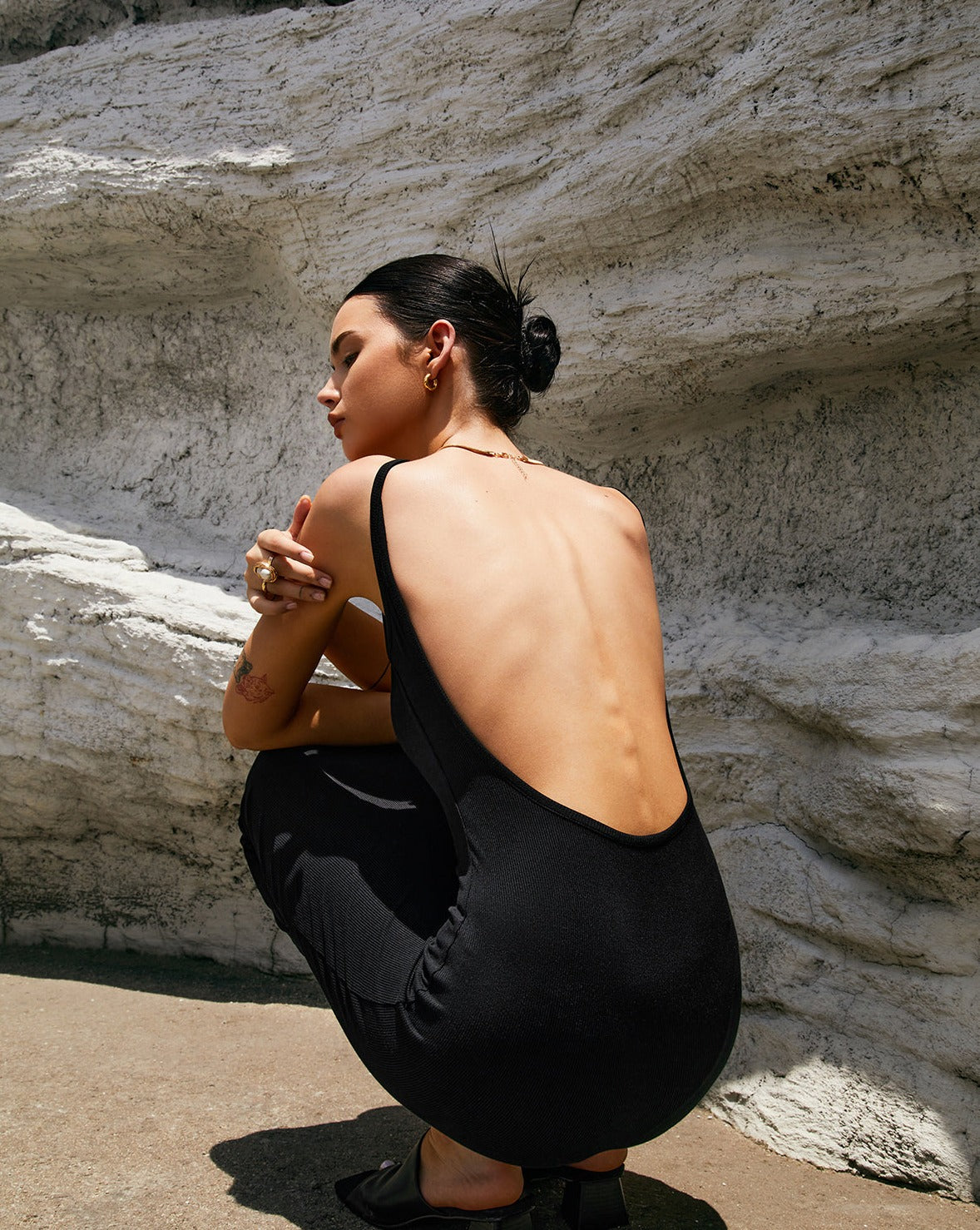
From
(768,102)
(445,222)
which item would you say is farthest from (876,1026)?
(445,222)

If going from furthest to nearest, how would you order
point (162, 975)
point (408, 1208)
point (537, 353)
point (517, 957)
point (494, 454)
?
point (162, 975), point (537, 353), point (494, 454), point (408, 1208), point (517, 957)

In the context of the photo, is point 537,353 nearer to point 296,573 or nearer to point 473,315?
point 473,315

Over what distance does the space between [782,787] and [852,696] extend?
0.82 feet

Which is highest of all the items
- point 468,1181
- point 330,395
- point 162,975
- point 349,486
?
point 330,395

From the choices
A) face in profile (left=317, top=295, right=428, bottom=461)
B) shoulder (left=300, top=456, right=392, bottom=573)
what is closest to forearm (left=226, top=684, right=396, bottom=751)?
shoulder (left=300, top=456, right=392, bottom=573)

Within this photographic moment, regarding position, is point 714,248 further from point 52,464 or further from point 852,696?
point 52,464

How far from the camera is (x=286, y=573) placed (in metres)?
1.45

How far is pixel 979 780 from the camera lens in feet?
5.80

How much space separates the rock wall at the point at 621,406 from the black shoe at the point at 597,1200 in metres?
0.51

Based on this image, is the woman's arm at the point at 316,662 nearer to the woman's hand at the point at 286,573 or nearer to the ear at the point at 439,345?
the woman's hand at the point at 286,573

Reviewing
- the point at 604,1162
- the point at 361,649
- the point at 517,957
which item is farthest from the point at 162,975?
the point at 517,957

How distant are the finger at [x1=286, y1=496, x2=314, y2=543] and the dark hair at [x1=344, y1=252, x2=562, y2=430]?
1.00 ft

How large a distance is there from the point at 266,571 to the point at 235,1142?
87cm

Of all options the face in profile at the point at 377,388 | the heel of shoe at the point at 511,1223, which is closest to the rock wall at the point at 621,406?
the heel of shoe at the point at 511,1223
